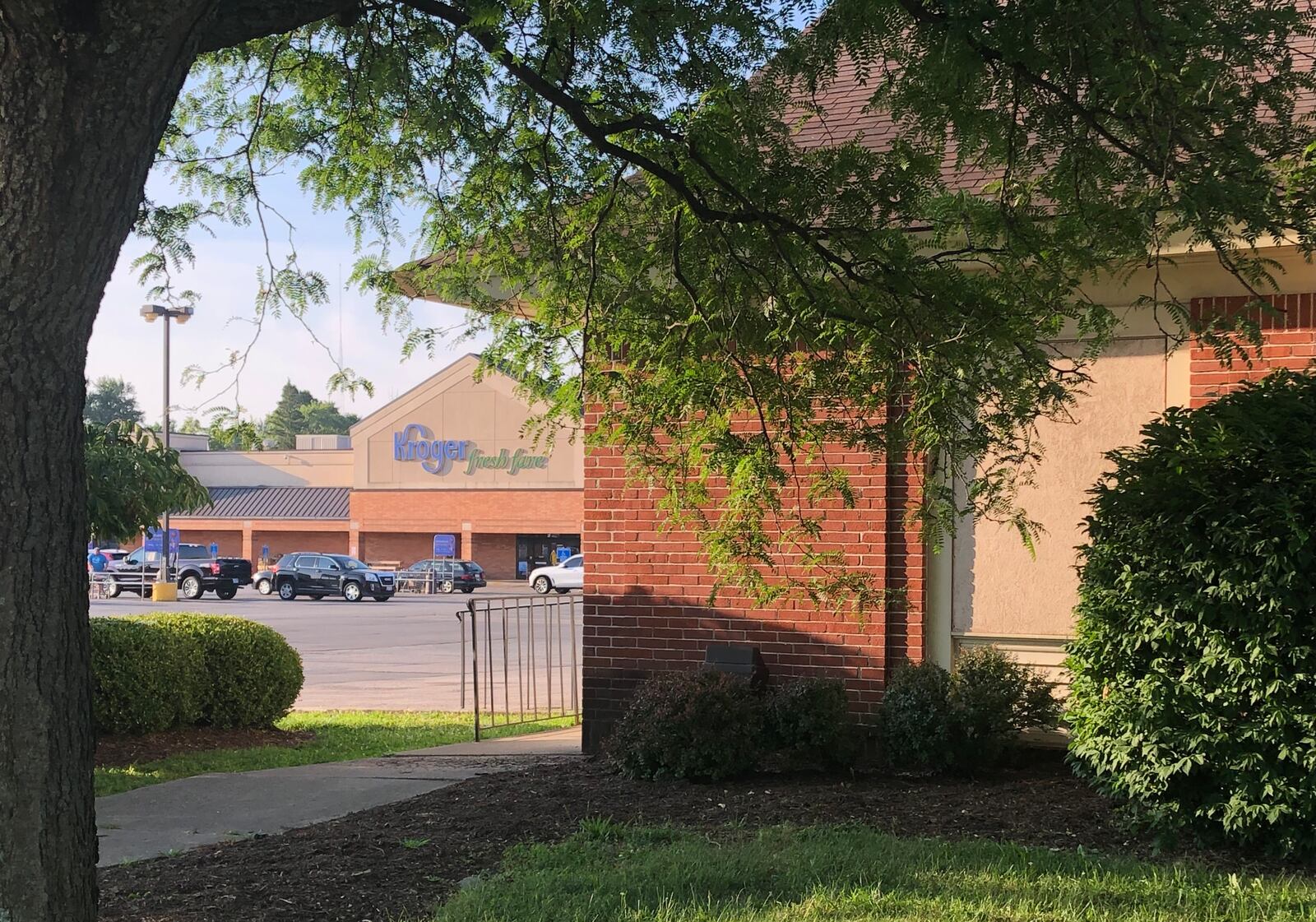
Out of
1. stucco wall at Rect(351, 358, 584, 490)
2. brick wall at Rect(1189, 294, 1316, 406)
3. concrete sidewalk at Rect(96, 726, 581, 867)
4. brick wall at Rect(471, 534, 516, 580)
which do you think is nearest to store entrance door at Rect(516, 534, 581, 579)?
brick wall at Rect(471, 534, 516, 580)

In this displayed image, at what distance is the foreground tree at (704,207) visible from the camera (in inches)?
151

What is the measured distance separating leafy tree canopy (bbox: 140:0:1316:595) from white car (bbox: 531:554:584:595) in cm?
3661

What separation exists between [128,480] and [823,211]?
6793 millimetres

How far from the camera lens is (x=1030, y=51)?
221 inches

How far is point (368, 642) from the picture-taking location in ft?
90.7

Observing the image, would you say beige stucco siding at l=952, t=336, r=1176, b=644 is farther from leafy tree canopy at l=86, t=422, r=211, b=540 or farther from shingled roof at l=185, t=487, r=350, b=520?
shingled roof at l=185, t=487, r=350, b=520

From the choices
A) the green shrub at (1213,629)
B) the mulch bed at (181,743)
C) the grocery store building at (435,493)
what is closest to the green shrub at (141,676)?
the mulch bed at (181,743)

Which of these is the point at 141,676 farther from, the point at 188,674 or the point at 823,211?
the point at 823,211

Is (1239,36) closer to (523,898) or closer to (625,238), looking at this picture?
(625,238)

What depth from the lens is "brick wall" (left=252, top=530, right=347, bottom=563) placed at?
58.6 m

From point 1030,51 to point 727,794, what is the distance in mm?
4609

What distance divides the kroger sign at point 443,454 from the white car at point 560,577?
7563 mm

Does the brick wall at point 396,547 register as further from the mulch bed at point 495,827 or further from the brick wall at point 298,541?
the mulch bed at point 495,827

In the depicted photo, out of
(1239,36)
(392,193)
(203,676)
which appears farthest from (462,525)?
(1239,36)
